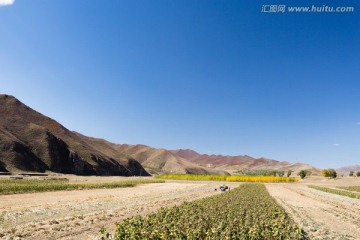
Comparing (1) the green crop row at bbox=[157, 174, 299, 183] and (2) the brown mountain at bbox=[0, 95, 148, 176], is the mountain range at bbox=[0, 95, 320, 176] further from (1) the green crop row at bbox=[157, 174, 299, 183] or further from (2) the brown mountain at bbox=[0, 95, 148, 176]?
(1) the green crop row at bbox=[157, 174, 299, 183]

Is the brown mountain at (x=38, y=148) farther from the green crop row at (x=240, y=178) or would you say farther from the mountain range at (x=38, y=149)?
the green crop row at (x=240, y=178)

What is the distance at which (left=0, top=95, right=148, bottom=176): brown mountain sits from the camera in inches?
3900

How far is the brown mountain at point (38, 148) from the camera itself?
325ft

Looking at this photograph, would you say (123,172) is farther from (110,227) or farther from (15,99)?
(110,227)

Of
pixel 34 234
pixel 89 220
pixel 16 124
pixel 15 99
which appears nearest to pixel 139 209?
pixel 89 220

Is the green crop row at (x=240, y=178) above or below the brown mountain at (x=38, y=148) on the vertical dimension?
below

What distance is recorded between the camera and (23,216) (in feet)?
69.8

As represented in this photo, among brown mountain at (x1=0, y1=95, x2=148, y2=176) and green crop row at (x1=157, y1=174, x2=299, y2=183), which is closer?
brown mountain at (x1=0, y1=95, x2=148, y2=176)

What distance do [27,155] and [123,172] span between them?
55.0 meters

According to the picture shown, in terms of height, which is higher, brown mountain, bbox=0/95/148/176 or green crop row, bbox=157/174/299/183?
brown mountain, bbox=0/95/148/176

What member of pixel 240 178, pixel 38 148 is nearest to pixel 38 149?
pixel 38 148

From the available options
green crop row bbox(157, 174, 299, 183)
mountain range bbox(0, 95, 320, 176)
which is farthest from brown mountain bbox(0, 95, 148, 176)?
green crop row bbox(157, 174, 299, 183)

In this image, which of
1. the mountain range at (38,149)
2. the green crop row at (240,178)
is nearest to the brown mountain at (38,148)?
the mountain range at (38,149)

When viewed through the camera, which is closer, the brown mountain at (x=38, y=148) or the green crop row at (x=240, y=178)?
the brown mountain at (x=38, y=148)
